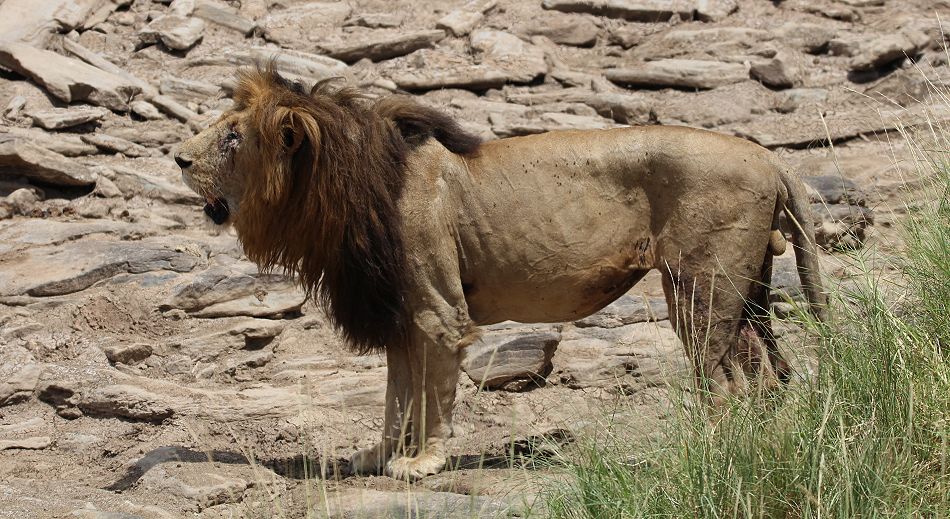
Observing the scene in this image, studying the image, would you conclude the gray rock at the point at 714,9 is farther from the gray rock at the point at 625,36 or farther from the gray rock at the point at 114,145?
the gray rock at the point at 114,145

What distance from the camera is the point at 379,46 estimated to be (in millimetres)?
10438

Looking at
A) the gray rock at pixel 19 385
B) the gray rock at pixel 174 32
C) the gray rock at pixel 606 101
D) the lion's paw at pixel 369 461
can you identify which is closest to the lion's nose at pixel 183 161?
the lion's paw at pixel 369 461

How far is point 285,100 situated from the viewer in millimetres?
5109

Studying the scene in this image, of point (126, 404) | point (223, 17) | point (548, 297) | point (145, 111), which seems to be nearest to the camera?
point (548, 297)

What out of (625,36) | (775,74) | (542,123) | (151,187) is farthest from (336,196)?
(625,36)

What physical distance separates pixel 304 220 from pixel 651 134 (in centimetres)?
151

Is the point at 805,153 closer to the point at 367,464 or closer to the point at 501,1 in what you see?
the point at 501,1

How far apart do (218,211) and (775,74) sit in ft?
21.0

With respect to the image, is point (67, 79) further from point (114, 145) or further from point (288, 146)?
point (288, 146)

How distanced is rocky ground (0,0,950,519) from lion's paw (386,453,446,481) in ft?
0.15

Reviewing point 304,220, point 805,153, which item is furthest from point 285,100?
point 805,153

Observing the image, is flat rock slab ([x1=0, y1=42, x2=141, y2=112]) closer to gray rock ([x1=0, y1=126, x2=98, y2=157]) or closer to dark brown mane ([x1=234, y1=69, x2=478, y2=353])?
gray rock ([x1=0, y1=126, x2=98, y2=157])

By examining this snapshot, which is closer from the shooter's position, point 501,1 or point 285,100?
point 285,100

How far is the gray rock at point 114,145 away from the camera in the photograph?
28.7 feet
